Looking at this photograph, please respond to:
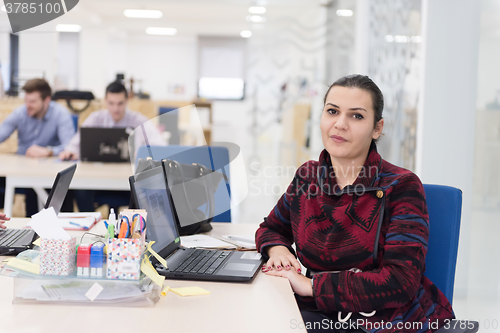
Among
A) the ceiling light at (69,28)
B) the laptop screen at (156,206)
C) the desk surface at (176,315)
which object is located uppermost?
the ceiling light at (69,28)

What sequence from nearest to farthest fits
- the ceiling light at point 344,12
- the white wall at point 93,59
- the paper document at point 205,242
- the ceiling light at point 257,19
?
the paper document at point 205,242
the ceiling light at point 344,12
the ceiling light at point 257,19
the white wall at point 93,59

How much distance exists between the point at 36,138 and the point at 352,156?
3.14m

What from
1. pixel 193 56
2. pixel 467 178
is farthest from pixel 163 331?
pixel 193 56

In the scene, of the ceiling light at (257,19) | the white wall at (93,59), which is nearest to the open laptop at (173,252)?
the ceiling light at (257,19)

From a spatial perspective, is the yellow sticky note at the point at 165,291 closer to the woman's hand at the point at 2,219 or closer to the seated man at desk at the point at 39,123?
the woman's hand at the point at 2,219

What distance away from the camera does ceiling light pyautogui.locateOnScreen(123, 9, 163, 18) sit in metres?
8.51

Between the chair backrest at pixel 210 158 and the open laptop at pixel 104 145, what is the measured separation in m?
1.00

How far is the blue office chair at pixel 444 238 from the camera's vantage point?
1.31m

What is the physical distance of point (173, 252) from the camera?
1.35 m

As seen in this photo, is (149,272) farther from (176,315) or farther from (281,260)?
(281,260)

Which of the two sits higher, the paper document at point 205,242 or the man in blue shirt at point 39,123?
the man in blue shirt at point 39,123

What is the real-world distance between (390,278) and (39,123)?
339 cm

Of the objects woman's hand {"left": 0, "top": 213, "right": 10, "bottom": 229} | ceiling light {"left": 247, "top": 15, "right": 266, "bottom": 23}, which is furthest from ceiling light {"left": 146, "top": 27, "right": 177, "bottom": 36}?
woman's hand {"left": 0, "top": 213, "right": 10, "bottom": 229}

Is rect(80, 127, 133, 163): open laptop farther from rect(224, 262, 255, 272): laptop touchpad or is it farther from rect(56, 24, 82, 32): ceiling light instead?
rect(56, 24, 82, 32): ceiling light
